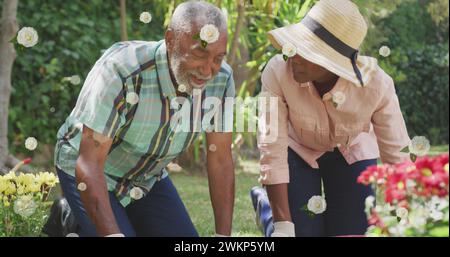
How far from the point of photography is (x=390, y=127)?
3311mm

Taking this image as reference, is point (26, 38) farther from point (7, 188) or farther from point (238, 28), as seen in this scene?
point (238, 28)

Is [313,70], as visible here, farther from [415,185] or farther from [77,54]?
[77,54]

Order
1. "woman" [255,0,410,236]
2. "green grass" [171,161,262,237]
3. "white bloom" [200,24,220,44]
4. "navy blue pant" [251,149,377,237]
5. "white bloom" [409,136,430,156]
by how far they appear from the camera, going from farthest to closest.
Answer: "green grass" [171,161,262,237], "navy blue pant" [251,149,377,237], "woman" [255,0,410,236], "white bloom" [200,24,220,44], "white bloom" [409,136,430,156]

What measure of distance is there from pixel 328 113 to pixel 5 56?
2.64 m

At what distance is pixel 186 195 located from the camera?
636 cm

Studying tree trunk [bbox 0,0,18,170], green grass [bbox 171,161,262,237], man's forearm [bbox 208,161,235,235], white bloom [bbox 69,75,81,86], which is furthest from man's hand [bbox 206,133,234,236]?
white bloom [bbox 69,75,81,86]

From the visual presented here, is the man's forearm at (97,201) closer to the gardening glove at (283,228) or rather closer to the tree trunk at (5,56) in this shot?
the gardening glove at (283,228)

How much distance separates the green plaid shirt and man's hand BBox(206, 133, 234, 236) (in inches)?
4.3

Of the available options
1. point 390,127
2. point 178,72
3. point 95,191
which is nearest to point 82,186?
point 95,191

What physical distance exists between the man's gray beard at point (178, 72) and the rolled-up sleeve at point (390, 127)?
34.3 inches

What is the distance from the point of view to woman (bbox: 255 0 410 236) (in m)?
3.04

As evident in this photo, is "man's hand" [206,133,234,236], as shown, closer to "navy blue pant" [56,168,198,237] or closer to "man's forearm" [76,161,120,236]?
"navy blue pant" [56,168,198,237]

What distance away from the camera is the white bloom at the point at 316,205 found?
11.5ft
